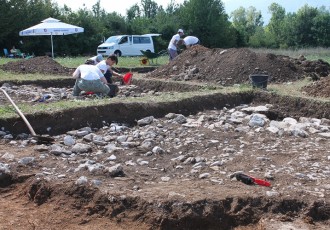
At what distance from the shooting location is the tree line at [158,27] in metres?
33.8

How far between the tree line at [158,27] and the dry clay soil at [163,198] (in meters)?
28.6

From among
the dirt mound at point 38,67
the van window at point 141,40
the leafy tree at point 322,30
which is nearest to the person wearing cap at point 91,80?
the dirt mound at point 38,67

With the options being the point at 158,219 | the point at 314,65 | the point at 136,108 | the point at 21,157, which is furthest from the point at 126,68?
the point at 158,219

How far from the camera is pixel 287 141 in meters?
7.47

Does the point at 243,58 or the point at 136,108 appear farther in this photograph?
the point at 243,58

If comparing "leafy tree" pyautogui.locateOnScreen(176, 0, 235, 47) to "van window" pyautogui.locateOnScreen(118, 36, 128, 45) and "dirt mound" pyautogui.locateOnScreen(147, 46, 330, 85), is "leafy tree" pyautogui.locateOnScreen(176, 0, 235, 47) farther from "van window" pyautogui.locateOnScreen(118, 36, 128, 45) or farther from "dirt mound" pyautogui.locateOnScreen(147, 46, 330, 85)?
"dirt mound" pyautogui.locateOnScreen(147, 46, 330, 85)

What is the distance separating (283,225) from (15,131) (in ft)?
15.6

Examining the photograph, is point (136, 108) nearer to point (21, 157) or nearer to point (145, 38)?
point (21, 157)

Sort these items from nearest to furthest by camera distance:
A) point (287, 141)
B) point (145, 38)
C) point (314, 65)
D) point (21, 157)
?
point (21, 157) → point (287, 141) → point (314, 65) → point (145, 38)

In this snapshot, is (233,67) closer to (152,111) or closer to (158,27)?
(152,111)

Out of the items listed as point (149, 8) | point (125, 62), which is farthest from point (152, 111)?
point (149, 8)

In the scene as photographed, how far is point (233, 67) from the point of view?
1414 centimetres

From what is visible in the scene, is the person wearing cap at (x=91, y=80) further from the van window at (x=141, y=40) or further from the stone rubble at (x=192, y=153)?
the van window at (x=141, y=40)

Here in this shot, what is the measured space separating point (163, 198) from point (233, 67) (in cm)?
941
